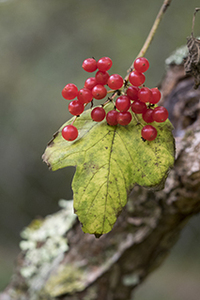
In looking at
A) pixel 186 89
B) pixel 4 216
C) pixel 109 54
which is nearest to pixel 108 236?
pixel 186 89

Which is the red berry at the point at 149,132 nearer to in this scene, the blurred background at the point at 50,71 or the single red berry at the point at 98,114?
the single red berry at the point at 98,114

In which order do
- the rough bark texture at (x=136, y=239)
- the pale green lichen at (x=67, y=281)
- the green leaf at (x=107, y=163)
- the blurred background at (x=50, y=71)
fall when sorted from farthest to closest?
1. the blurred background at (x=50, y=71)
2. the pale green lichen at (x=67, y=281)
3. the rough bark texture at (x=136, y=239)
4. the green leaf at (x=107, y=163)

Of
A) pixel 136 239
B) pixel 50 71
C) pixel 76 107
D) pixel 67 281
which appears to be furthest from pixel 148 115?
pixel 50 71

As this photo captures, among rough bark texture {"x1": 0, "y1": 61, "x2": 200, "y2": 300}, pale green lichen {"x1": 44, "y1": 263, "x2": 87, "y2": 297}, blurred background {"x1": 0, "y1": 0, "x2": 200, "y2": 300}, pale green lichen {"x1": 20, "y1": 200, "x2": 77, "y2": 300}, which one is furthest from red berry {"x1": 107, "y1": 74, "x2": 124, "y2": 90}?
blurred background {"x1": 0, "y1": 0, "x2": 200, "y2": 300}

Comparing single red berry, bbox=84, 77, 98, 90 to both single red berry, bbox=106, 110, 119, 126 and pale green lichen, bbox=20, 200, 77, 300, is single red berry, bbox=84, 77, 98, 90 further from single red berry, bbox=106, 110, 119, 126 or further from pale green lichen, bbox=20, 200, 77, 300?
pale green lichen, bbox=20, 200, 77, 300

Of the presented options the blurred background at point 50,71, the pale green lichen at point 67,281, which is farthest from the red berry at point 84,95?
the blurred background at point 50,71
